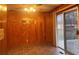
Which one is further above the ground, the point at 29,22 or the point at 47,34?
the point at 29,22

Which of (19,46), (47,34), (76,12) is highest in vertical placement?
(76,12)

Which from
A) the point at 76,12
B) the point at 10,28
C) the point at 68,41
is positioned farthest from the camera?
the point at 68,41

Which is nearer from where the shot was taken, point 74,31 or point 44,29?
point 74,31

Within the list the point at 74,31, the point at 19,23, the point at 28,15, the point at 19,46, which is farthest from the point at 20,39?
the point at 74,31

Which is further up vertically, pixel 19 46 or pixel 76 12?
pixel 76 12

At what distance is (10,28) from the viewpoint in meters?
3.38

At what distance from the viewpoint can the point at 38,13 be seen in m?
3.26

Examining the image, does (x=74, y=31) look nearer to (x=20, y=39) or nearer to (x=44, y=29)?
(x=44, y=29)

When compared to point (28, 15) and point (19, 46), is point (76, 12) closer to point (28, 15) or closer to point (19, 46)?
point (28, 15)

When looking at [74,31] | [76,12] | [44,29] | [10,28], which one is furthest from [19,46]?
[76,12]

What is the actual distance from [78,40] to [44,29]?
0.89 m

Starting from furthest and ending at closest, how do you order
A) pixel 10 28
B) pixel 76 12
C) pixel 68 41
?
pixel 68 41
pixel 10 28
pixel 76 12

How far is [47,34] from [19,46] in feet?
2.49

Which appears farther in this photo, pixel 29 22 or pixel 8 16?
pixel 8 16
